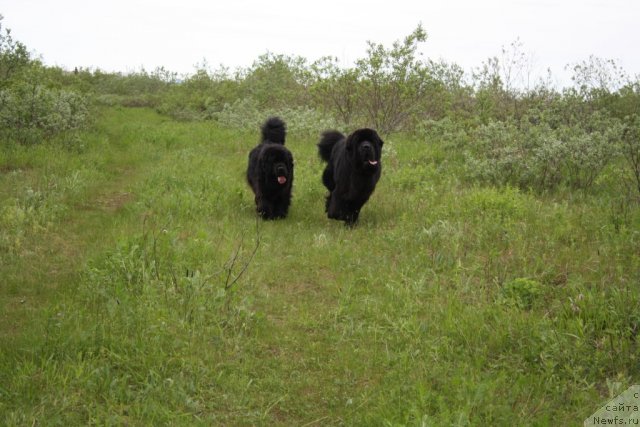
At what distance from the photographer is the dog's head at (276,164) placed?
905cm

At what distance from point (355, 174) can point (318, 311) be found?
348cm

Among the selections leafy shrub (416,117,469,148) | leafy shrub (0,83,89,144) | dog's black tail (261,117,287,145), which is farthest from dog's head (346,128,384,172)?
leafy shrub (0,83,89,144)

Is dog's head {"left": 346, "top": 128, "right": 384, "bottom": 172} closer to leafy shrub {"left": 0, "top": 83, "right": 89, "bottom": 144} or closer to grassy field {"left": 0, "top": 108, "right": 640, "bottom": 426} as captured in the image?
grassy field {"left": 0, "top": 108, "right": 640, "bottom": 426}

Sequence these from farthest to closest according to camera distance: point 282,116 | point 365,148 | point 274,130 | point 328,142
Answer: point 282,116 → point 274,130 → point 328,142 → point 365,148

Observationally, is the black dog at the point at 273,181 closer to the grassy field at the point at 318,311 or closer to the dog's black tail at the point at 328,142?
the grassy field at the point at 318,311

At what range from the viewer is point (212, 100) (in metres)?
25.3

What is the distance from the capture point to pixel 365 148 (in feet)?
27.2

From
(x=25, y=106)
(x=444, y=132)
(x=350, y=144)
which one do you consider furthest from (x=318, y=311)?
(x=25, y=106)

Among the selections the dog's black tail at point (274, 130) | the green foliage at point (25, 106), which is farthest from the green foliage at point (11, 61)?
the dog's black tail at point (274, 130)

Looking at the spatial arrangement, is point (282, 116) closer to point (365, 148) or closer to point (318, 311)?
point (365, 148)

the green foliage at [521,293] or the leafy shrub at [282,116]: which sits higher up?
the leafy shrub at [282,116]

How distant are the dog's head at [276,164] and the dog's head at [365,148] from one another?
1.12 metres

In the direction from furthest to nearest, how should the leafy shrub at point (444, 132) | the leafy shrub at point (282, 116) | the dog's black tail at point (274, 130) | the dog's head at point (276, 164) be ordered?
the leafy shrub at point (282, 116) < the leafy shrub at point (444, 132) < the dog's black tail at point (274, 130) < the dog's head at point (276, 164)

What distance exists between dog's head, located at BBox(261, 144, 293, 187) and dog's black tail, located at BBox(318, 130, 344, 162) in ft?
3.57
